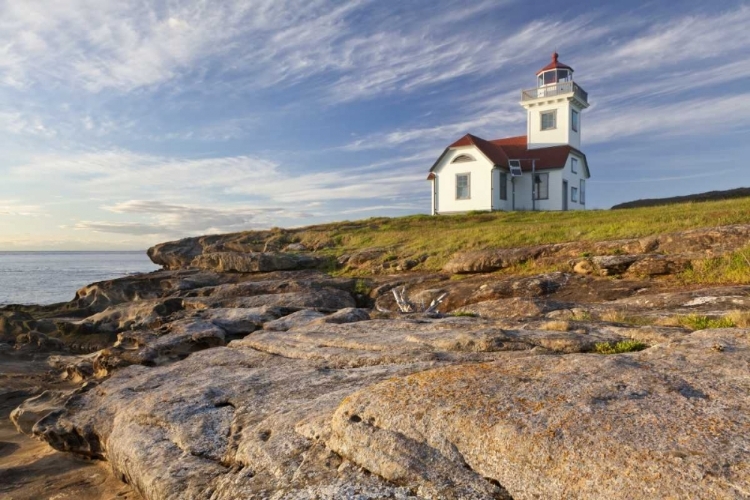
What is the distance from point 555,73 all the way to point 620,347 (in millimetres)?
46926

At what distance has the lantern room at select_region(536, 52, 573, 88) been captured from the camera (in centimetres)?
4753

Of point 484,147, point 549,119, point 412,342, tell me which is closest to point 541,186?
point 484,147

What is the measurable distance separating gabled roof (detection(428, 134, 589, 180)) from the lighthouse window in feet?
7.53

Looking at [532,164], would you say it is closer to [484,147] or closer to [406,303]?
[484,147]

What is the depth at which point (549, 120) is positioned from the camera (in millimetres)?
46969

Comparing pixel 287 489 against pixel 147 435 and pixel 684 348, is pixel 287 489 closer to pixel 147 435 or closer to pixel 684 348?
pixel 147 435

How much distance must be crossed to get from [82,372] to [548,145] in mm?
43366

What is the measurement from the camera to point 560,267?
52.9 ft

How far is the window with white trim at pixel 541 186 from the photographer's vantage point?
4416 centimetres

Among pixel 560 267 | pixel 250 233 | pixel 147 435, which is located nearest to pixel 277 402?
pixel 147 435

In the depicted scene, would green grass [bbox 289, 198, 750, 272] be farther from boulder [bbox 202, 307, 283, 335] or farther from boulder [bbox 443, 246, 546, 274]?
boulder [bbox 202, 307, 283, 335]

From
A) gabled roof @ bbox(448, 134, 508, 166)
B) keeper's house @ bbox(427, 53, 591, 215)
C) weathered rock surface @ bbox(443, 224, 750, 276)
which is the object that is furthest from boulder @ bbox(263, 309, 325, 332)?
gabled roof @ bbox(448, 134, 508, 166)

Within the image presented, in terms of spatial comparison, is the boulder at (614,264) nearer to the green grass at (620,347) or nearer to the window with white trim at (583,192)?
the green grass at (620,347)

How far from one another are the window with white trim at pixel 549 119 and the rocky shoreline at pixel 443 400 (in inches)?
1360
